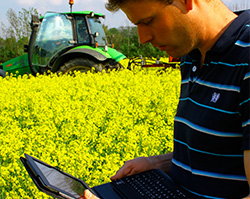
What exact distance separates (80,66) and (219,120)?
6800 millimetres

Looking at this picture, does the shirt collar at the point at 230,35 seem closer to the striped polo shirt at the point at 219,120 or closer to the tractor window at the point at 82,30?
the striped polo shirt at the point at 219,120

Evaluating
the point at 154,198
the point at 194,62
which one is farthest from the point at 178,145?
the point at 194,62

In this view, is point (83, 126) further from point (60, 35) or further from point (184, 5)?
point (60, 35)

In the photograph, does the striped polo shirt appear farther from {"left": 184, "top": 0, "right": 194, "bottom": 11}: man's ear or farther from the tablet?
the tablet

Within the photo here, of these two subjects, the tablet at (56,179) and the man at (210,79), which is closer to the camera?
the man at (210,79)

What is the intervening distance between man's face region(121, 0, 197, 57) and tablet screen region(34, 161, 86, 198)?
624 mm

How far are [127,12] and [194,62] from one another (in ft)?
1.17

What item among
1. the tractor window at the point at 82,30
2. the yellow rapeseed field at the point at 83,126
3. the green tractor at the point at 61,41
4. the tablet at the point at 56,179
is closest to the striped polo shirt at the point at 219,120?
the tablet at the point at 56,179

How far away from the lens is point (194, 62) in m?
1.24

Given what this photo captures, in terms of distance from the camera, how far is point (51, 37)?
8.06 metres

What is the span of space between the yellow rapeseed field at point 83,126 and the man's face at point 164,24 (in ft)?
5.67

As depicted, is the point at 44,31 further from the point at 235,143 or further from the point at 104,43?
the point at 235,143

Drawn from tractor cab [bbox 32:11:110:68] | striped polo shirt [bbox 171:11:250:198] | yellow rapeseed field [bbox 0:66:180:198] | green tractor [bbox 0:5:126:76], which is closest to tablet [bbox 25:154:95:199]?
striped polo shirt [bbox 171:11:250:198]

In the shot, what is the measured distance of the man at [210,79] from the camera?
3.15 feet
